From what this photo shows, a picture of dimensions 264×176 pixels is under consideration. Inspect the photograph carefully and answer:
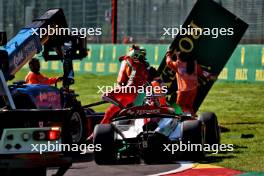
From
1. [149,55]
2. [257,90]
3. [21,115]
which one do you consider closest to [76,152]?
[21,115]

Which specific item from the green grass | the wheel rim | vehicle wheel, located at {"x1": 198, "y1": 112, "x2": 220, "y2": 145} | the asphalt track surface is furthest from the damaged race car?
the wheel rim

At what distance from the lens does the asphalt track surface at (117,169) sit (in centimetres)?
998

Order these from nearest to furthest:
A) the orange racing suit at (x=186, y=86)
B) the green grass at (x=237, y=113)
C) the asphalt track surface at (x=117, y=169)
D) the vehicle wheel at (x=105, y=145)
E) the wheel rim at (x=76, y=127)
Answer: the asphalt track surface at (x=117, y=169) < the vehicle wheel at (x=105, y=145) < the green grass at (x=237, y=113) < the wheel rim at (x=76, y=127) < the orange racing suit at (x=186, y=86)

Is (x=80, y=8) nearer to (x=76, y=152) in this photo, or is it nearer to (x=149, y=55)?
(x=149, y=55)

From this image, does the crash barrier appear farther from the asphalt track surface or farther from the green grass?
the asphalt track surface

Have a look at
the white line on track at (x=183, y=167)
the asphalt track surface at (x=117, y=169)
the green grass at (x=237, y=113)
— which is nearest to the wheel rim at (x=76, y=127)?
the asphalt track surface at (x=117, y=169)

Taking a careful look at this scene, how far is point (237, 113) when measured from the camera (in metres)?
17.7

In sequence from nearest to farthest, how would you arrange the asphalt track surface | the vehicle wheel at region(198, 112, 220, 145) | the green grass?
the asphalt track surface, the green grass, the vehicle wheel at region(198, 112, 220, 145)

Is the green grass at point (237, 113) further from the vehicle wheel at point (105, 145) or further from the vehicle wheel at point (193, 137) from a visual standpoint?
the vehicle wheel at point (105, 145)

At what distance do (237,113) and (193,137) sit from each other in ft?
25.1

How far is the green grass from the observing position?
11.0 metres

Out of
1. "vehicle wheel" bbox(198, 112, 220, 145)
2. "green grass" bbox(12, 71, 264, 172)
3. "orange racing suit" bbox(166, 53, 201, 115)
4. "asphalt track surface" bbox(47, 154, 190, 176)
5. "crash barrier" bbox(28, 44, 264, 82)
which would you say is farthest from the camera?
"crash barrier" bbox(28, 44, 264, 82)

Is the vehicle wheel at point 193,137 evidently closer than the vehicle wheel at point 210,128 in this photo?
Yes

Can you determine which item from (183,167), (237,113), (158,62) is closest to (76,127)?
(183,167)
